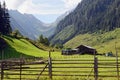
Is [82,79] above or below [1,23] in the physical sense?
below

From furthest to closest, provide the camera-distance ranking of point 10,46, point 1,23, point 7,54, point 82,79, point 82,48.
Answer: point 82,48 → point 1,23 → point 10,46 → point 7,54 → point 82,79

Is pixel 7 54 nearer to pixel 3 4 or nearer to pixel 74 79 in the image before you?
pixel 3 4

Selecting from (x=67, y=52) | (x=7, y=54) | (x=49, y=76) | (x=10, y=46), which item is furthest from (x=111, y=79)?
(x=67, y=52)

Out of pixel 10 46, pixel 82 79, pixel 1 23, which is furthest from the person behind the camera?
pixel 1 23

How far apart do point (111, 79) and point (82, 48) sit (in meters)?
145

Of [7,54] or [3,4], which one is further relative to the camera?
[3,4]

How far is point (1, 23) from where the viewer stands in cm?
14500

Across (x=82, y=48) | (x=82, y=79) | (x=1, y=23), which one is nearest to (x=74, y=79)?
(x=82, y=79)

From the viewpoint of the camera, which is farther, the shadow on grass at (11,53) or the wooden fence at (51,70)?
the shadow on grass at (11,53)

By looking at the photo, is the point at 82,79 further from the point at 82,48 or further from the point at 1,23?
the point at 82,48

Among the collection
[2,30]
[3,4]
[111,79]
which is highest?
[3,4]

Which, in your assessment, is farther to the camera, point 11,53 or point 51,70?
point 11,53

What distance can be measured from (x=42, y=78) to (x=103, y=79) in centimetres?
596

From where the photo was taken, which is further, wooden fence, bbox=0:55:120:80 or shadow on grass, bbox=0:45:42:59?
shadow on grass, bbox=0:45:42:59
